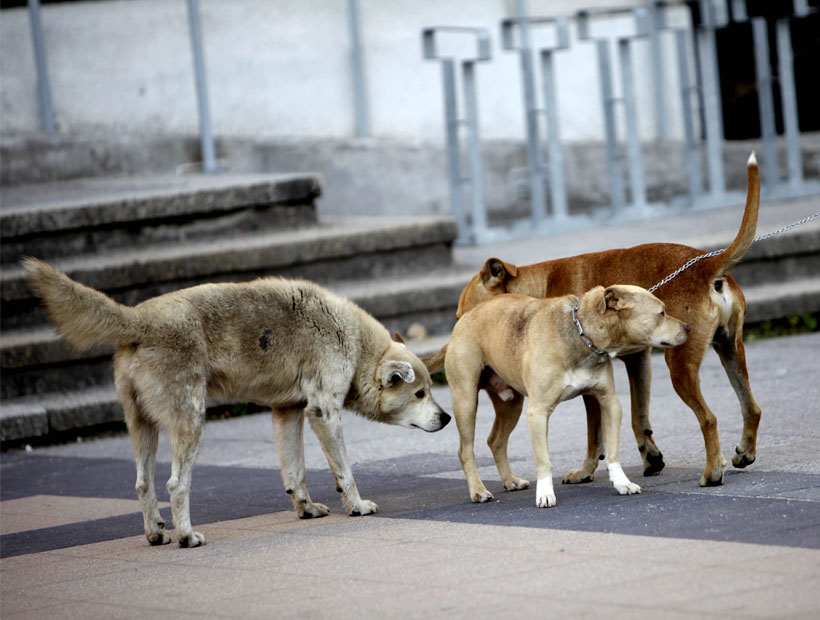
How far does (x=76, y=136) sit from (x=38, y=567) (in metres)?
10.7

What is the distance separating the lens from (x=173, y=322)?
22.3 ft

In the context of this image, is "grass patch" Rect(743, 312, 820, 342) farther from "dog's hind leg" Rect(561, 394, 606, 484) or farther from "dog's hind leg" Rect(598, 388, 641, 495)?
"dog's hind leg" Rect(598, 388, 641, 495)

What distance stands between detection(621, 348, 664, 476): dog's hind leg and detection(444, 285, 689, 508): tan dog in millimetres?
360

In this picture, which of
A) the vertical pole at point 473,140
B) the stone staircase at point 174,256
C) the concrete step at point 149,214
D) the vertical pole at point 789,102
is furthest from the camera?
the vertical pole at point 789,102

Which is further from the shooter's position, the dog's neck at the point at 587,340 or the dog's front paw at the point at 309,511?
the dog's front paw at the point at 309,511

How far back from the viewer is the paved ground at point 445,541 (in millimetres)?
4922

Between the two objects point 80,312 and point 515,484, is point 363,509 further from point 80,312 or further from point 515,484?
point 80,312

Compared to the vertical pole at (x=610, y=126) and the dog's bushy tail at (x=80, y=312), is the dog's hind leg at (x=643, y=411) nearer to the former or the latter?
the dog's bushy tail at (x=80, y=312)

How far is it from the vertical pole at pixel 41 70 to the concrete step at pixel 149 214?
182 cm

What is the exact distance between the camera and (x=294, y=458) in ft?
24.3

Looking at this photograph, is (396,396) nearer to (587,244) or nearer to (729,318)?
(729,318)

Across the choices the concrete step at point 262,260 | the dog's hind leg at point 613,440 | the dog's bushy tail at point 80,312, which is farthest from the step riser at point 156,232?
the dog's hind leg at point 613,440

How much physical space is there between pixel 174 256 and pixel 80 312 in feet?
19.1

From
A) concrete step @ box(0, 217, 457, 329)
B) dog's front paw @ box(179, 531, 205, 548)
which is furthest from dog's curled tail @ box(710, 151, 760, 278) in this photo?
concrete step @ box(0, 217, 457, 329)
